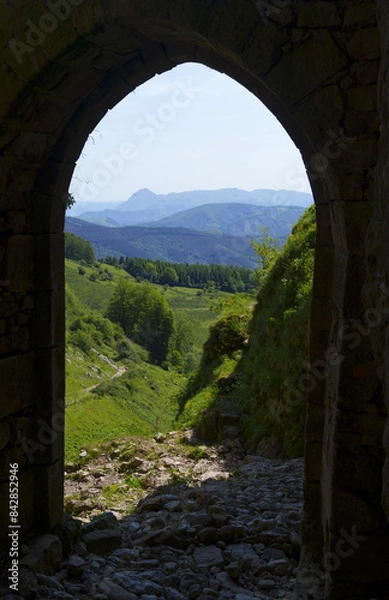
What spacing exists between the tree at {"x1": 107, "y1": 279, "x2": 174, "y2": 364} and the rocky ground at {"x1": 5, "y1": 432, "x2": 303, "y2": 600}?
2135 inches

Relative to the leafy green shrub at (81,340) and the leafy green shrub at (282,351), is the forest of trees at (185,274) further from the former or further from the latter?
the leafy green shrub at (282,351)

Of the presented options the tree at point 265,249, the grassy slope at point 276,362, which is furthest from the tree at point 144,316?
the grassy slope at point 276,362

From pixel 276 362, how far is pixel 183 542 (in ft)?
14.0

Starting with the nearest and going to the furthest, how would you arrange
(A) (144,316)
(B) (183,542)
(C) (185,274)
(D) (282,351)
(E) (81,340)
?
(B) (183,542)
(D) (282,351)
(E) (81,340)
(A) (144,316)
(C) (185,274)

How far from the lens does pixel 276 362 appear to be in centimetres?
837

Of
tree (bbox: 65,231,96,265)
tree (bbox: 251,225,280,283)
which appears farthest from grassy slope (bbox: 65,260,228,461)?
tree (bbox: 65,231,96,265)

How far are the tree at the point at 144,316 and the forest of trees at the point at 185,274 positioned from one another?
104 ft

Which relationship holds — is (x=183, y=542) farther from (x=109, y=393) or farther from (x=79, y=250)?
(x=79, y=250)

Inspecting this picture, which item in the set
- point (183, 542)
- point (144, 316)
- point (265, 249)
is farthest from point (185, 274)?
point (183, 542)

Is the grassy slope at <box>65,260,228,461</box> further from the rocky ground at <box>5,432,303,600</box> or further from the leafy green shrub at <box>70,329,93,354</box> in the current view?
the rocky ground at <box>5,432,303,600</box>

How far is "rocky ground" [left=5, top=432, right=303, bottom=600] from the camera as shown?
3.84 m

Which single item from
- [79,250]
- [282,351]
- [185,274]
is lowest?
[185,274]

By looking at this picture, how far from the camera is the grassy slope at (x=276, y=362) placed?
24.0ft

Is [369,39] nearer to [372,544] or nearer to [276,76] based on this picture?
[276,76]
